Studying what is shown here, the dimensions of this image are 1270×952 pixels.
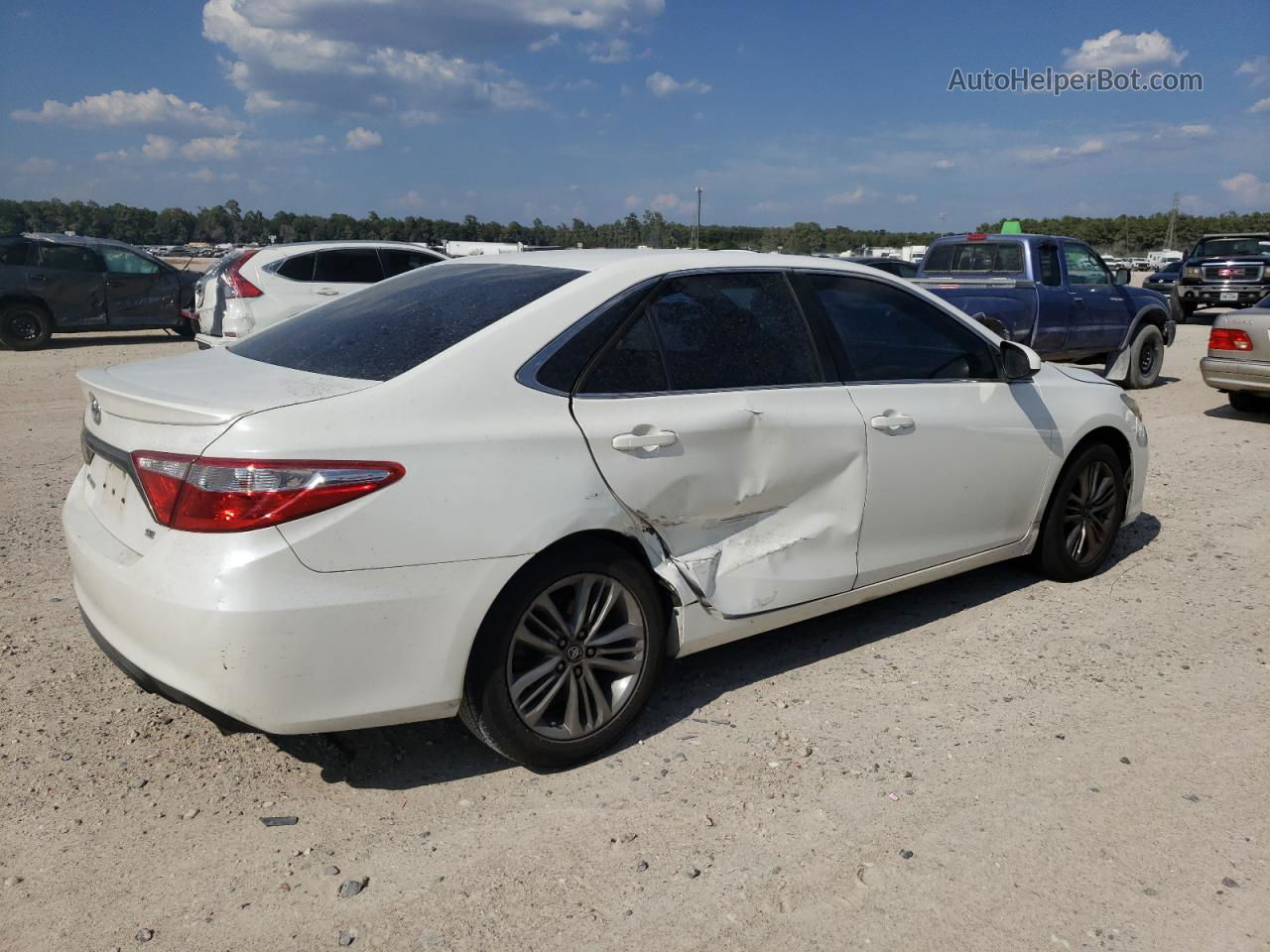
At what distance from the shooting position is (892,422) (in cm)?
413

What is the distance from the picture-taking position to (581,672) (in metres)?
3.36

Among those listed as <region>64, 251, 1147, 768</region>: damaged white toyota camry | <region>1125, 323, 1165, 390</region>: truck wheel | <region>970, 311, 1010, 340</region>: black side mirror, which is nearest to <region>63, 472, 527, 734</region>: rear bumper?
<region>64, 251, 1147, 768</region>: damaged white toyota camry

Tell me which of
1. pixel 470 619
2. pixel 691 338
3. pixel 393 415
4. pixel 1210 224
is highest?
pixel 1210 224

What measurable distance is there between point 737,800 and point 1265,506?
540 centimetres

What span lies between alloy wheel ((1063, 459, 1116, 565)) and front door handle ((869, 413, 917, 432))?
1382mm

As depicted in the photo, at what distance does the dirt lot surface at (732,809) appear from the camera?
267cm

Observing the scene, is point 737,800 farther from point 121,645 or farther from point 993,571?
point 993,571

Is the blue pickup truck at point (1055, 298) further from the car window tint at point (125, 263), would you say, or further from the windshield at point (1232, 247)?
the windshield at point (1232, 247)

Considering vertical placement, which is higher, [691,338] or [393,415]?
[691,338]

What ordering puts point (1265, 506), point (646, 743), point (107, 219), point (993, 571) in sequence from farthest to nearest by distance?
1. point (107, 219)
2. point (1265, 506)
3. point (993, 571)
4. point (646, 743)

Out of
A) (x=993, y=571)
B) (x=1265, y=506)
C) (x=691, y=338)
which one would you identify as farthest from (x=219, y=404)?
(x=1265, y=506)

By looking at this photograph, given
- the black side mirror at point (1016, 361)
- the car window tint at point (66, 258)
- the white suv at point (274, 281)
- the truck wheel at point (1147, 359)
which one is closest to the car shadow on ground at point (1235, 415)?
the truck wheel at point (1147, 359)

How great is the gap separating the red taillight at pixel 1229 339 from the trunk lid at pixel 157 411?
9612 mm

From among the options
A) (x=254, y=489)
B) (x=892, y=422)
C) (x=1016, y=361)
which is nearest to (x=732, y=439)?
(x=892, y=422)
